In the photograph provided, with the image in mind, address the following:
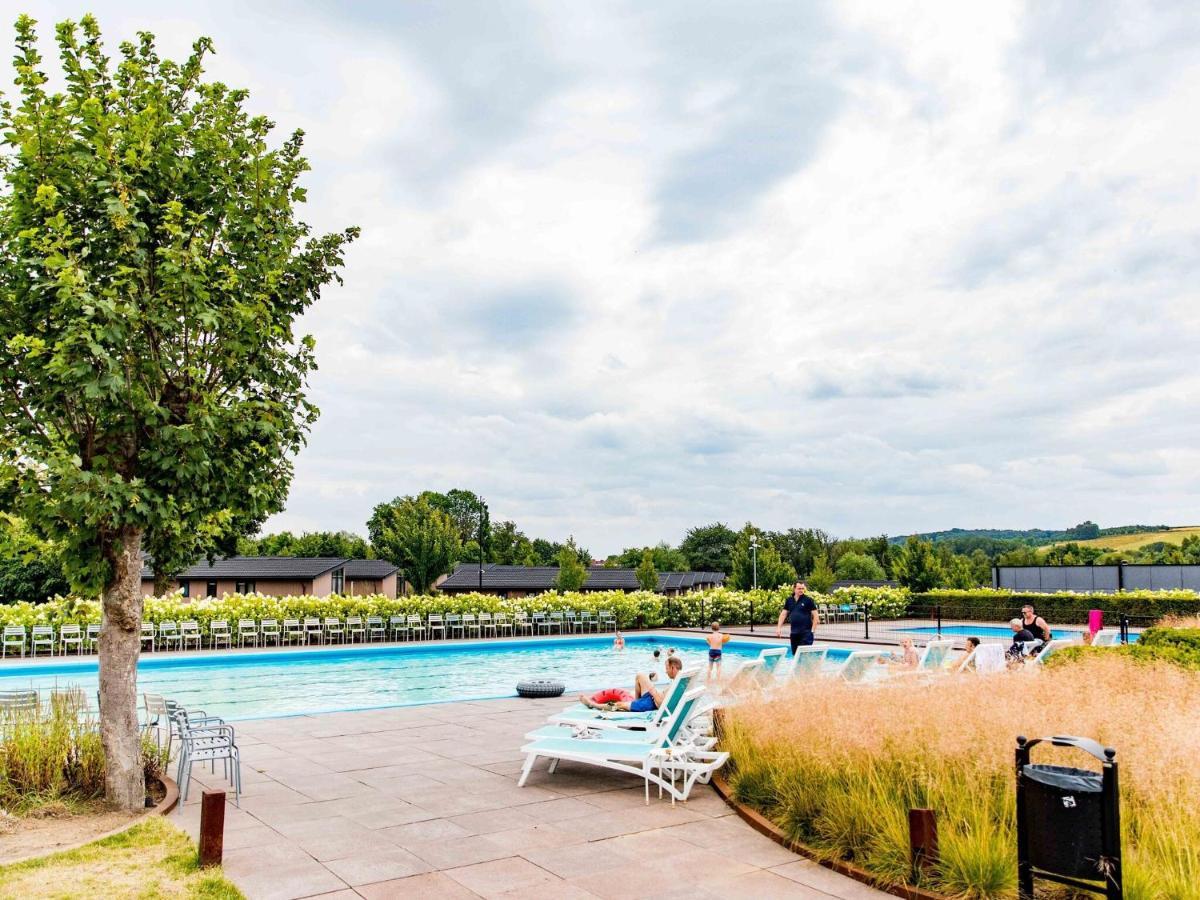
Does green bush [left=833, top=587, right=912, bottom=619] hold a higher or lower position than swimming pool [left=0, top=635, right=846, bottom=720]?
higher

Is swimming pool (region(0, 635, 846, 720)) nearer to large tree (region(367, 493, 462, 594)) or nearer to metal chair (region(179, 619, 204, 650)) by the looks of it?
metal chair (region(179, 619, 204, 650))

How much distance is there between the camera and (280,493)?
7633mm

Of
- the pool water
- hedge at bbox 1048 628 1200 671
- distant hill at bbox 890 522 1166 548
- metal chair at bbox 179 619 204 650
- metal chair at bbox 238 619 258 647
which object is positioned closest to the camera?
hedge at bbox 1048 628 1200 671

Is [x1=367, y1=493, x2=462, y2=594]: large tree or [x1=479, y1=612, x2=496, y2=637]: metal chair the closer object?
[x1=479, y1=612, x2=496, y2=637]: metal chair

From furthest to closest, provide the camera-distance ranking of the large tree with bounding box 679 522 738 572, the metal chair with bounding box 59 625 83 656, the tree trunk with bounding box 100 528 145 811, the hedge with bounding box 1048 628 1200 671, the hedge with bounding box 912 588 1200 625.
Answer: the large tree with bounding box 679 522 738 572, the hedge with bounding box 912 588 1200 625, the metal chair with bounding box 59 625 83 656, the hedge with bounding box 1048 628 1200 671, the tree trunk with bounding box 100 528 145 811

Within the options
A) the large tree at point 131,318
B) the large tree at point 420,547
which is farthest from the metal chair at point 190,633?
the large tree at point 131,318

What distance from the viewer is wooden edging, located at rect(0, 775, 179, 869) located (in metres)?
5.45

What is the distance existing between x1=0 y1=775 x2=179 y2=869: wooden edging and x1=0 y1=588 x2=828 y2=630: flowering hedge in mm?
14374

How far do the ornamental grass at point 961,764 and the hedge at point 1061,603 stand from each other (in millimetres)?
20570

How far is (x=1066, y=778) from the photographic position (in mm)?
4238

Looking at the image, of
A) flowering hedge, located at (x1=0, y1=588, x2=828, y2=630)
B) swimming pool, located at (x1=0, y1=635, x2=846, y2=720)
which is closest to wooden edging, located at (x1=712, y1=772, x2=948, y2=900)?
swimming pool, located at (x1=0, y1=635, x2=846, y2=720)

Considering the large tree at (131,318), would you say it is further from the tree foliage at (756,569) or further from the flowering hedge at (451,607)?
the tree foliage at (756,569)

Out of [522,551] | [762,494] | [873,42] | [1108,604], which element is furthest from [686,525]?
[873,42]

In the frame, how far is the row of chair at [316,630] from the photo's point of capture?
21.0 m
